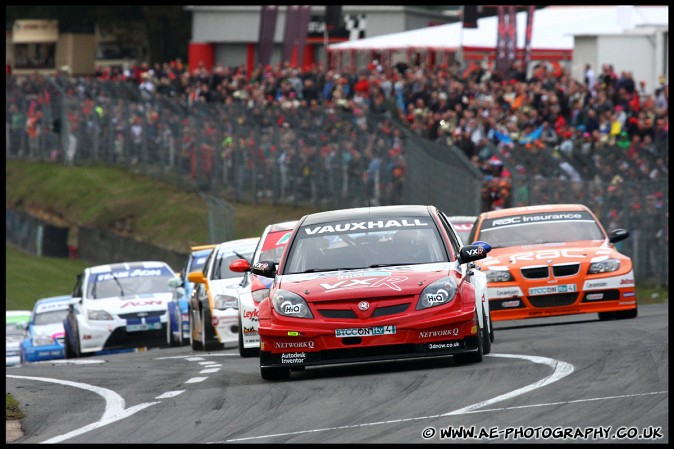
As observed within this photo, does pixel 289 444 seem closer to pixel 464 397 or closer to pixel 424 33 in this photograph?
pixel 464 397

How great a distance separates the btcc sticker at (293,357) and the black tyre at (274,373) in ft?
0.58

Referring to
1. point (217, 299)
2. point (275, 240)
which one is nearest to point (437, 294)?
point (275, 240)

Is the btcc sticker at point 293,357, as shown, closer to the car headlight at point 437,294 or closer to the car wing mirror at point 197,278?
the car headlight at point 437,294

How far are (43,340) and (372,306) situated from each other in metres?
14.0

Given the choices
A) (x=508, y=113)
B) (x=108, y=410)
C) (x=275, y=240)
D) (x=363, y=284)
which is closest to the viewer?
(x=108, y=410)

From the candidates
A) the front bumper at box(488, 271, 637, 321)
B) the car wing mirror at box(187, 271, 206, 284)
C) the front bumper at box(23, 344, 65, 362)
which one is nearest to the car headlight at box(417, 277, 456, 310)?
the front bumper at box(488, 271, 637, 321)

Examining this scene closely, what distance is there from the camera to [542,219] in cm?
1797

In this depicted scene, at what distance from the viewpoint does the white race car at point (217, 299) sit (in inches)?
706

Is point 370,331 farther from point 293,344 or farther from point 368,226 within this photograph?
point 368,226

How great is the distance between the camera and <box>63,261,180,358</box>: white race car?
865 inches

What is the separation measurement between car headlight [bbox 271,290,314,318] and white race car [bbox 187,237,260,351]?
5507 mm

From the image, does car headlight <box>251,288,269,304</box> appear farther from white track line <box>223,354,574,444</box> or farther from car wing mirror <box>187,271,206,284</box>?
car wing mirror <box>187,271,206,284</box>

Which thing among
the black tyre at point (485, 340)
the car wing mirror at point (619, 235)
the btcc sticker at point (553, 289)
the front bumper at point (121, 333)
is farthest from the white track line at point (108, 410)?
the front bumper at point (121, 333)

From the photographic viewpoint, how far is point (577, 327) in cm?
1612
